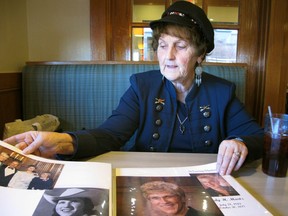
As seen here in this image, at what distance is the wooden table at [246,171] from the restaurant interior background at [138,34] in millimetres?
1159

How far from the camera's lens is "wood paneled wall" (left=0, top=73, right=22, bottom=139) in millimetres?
1429

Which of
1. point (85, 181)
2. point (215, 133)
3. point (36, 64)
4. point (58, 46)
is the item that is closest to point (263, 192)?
point (85, 181)

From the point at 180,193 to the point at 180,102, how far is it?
24.4 inches

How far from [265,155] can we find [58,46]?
1.61 m

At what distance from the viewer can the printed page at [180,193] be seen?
1.50ft

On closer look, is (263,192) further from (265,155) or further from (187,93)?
(187,93)

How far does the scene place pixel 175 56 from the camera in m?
1.01

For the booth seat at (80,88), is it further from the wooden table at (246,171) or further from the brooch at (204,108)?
the wooden table at (246,171)

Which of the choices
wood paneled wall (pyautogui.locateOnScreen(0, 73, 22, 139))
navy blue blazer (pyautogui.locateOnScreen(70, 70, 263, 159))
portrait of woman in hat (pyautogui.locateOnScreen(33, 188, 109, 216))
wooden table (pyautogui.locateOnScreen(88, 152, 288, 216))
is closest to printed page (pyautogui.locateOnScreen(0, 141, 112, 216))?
portrait of woman in hat (pyautogui.locateOnScreen(33, 188, 109, 216))

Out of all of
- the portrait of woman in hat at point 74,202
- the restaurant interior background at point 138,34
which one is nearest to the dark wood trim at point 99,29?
the restaurant interior background at point 138,34

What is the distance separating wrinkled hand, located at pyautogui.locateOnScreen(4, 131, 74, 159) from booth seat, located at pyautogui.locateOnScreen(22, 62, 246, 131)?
85 cm

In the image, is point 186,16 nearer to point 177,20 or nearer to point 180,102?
point 177,20

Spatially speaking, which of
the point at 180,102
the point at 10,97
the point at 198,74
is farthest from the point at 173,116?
the point at 10,97

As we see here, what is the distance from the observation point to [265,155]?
689 millimetres
